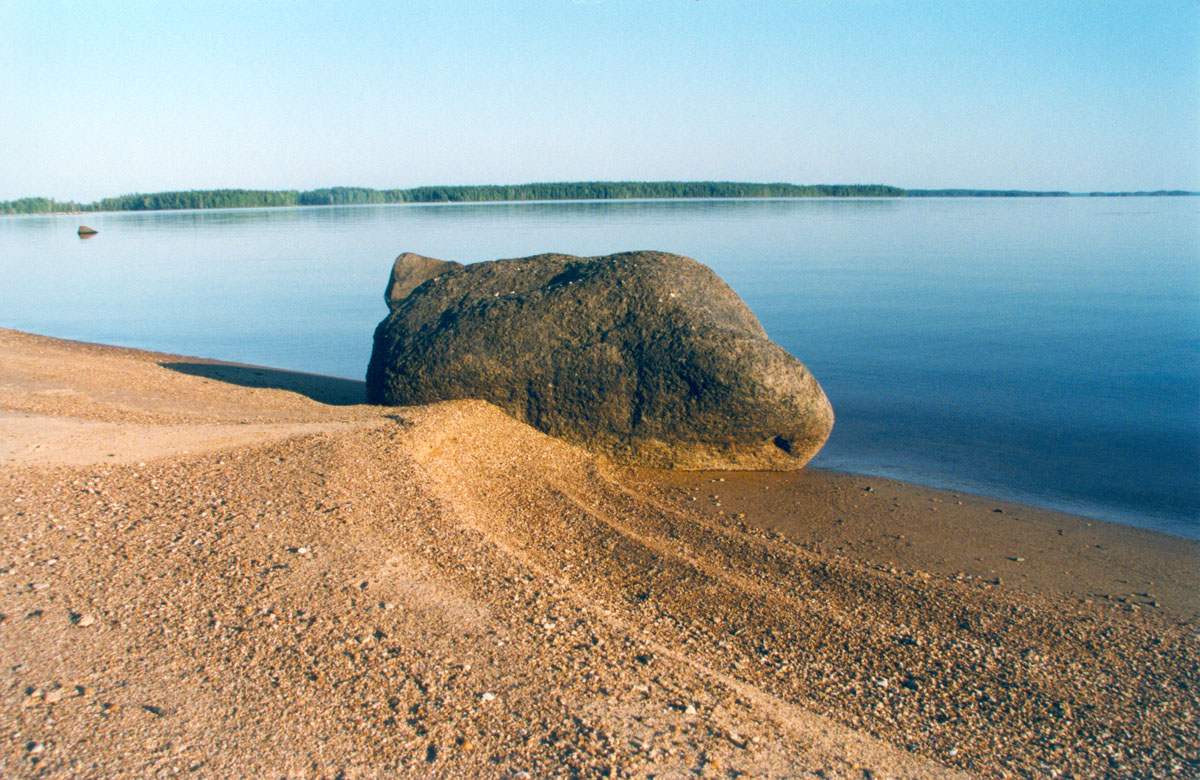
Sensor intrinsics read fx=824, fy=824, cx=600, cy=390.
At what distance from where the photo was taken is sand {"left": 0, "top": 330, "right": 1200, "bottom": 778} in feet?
10.2

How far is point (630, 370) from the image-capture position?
732cm

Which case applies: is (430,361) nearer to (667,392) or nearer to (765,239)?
(667,392)

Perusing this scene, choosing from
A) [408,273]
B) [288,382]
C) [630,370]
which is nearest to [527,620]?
[630,370]

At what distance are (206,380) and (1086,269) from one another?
23991 millimetres

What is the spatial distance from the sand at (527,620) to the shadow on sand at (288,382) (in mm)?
2642

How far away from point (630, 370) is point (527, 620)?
3614 millimetres

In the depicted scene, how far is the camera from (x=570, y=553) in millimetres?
5137

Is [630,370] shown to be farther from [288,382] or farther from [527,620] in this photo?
[288,382]

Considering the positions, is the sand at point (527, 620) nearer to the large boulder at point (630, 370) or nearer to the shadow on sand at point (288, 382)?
the large boulder at point (630, 370)

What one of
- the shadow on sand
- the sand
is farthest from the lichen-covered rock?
the sand

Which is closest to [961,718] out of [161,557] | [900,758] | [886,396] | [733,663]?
[900,758]

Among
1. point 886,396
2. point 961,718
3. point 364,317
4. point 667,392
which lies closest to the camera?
point 961,718

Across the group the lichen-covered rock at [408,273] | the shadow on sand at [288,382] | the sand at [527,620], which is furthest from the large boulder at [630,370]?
the lichen-covered rock at [408,273]

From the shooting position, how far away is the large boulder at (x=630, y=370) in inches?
283
